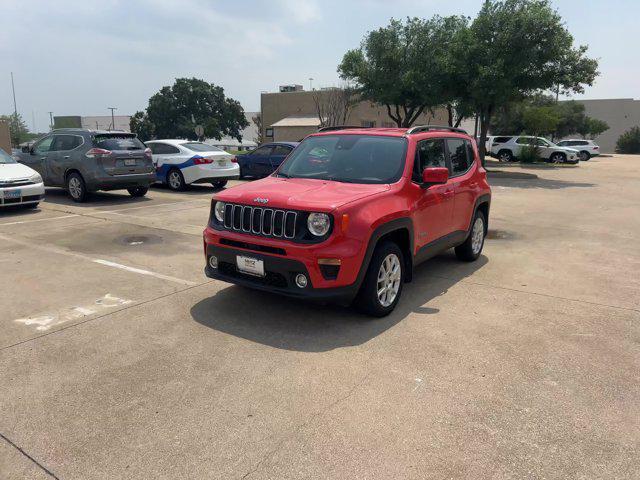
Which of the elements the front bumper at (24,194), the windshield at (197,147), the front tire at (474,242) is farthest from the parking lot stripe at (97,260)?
the windshield at (197,147)

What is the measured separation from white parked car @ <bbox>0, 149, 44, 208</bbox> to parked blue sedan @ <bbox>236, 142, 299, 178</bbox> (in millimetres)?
8307

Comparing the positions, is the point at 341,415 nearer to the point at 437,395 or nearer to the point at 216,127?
the point at 437,395

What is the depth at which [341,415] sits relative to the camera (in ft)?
10.5

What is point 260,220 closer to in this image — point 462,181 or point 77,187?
point 462,181

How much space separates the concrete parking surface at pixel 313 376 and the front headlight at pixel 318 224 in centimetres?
92

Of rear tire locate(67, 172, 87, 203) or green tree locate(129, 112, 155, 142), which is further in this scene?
green tree locate(129, 112, 155, 142)

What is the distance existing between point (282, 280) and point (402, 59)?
24896 millimetres

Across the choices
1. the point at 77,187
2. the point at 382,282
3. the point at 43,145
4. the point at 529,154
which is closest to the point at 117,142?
the point at 77,187

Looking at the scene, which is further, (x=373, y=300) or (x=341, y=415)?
(x=373, y=300)

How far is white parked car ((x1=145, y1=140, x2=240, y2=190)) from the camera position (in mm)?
13992

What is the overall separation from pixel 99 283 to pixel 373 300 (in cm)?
331

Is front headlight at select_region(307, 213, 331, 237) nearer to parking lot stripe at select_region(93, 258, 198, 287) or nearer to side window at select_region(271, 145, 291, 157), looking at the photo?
parking lot stripe at select_region(93, 258, 198, 287)

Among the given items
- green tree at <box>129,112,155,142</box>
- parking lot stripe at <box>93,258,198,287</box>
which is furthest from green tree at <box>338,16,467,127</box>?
green tree at <box>129,112,155,142</box>

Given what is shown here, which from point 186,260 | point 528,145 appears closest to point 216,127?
point 528,145
